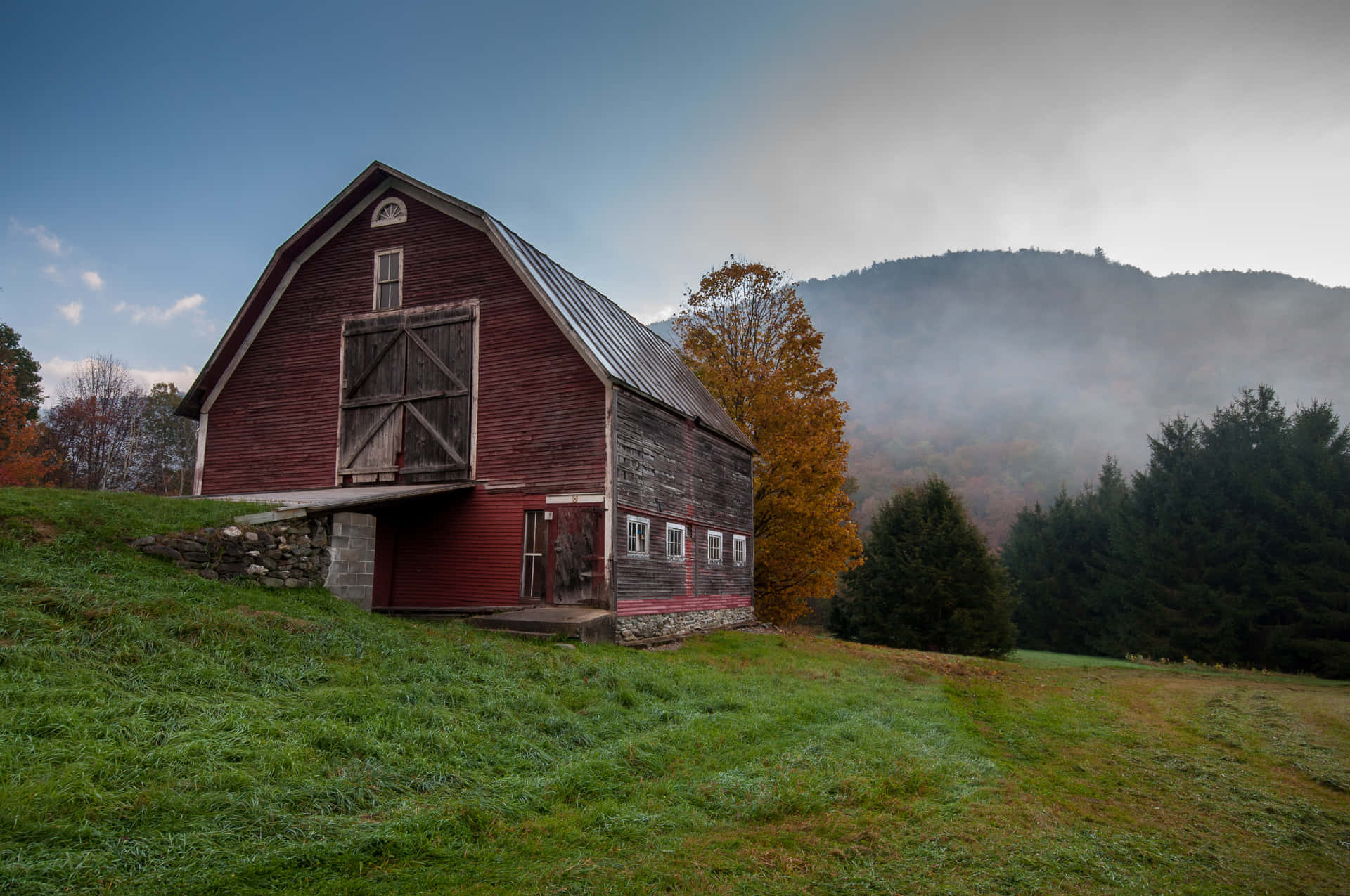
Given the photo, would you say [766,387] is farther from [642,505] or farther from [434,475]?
[434,475]

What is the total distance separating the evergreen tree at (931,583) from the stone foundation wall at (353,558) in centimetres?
2487

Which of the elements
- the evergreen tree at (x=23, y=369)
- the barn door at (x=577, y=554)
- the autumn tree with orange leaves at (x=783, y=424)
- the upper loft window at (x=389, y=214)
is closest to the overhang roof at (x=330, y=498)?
the barn door at (x=577, y=554)

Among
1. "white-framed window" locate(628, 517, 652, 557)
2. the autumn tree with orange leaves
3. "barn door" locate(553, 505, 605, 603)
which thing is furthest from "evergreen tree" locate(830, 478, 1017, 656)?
"barn door" locate(553, 505, 605, 603)

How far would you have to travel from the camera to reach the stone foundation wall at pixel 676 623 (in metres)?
15.8

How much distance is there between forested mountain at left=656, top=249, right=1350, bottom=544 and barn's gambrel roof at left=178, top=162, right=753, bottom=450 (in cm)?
5456

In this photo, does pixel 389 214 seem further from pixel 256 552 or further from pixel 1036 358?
pixel 1036 358

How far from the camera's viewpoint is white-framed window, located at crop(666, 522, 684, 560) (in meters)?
18.6

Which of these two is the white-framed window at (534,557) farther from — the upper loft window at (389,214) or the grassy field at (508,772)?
the upper loft window at (389,214)

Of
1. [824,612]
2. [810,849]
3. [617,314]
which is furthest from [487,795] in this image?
[824,612]

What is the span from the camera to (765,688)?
11766mm

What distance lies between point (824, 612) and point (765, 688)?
1474 inches

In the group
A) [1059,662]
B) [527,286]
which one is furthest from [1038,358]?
[527,286]

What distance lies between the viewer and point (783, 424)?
28328 millimetres

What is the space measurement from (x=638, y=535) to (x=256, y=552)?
7854mm
